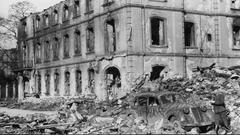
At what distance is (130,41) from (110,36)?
8.51ft

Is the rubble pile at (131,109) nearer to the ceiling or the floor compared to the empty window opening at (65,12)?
nearer to the floor

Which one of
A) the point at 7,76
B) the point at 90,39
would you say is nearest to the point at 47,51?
the point at 90,39

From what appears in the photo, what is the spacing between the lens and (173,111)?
47.9 ft

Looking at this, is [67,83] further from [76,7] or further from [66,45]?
[76,7]

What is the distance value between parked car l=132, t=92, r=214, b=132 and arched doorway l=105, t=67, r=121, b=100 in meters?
8.64

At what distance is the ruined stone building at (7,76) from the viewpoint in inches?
1793

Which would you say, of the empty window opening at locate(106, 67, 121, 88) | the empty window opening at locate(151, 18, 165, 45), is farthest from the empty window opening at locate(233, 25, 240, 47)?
the empty window opening at locate(106, 67, 121, 88)

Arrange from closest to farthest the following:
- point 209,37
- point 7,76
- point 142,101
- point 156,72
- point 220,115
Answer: point 220,115 → point 142,101 → point 156,72 → point 209,37 → point 7,76

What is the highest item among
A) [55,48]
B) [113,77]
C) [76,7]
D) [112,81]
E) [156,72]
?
[76,7]

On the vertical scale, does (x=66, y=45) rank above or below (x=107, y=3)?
below

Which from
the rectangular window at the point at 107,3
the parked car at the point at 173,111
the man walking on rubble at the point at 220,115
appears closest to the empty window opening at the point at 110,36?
the rectangular window at the point at 107,3

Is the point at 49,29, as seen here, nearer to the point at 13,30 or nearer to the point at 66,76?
the point at 66,76

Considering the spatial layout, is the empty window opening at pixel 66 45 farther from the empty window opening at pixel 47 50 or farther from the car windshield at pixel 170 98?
the car windshield at pixel 170 98

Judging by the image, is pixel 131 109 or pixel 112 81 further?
pixel 112 81
